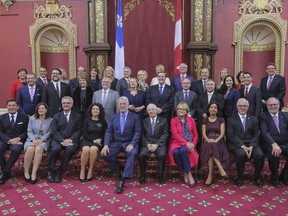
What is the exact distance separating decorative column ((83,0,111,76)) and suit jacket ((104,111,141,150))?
8.61 ft

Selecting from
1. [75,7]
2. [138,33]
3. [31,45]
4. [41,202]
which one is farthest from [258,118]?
[31,45]

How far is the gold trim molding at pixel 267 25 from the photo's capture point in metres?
6.47

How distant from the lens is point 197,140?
4.05 m

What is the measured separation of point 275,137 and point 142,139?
1.72m

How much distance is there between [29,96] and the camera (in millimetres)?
4629

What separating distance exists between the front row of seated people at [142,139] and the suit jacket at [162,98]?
16.1 inches

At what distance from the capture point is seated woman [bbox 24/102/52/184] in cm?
391

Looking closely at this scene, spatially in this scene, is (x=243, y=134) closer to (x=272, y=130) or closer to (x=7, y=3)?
(x=272, y=130)

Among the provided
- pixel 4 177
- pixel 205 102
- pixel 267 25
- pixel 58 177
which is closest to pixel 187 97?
pixel 205 102

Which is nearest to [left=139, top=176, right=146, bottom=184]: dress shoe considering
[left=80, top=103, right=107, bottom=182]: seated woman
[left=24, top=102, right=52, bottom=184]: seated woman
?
[left=80, top=103, right=107, bottom=182]: seated woman

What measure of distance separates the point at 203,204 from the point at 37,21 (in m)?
5.87

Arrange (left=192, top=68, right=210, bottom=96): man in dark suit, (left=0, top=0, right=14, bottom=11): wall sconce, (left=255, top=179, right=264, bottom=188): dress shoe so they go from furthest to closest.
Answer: (left=0, top=0, right=14, bottom=11): wall sconce
(left=192, top=68, right=210, bottom=96): man in dark suit
(left=255, top=179, right=264, bottom=188): dress shoe

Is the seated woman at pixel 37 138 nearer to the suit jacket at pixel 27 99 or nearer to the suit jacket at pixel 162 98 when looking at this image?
the suit jacket at pixel 27 99

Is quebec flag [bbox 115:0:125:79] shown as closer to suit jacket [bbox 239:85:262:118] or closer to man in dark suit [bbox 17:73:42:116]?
man in dark suit [bbox 17:73:42:116]
